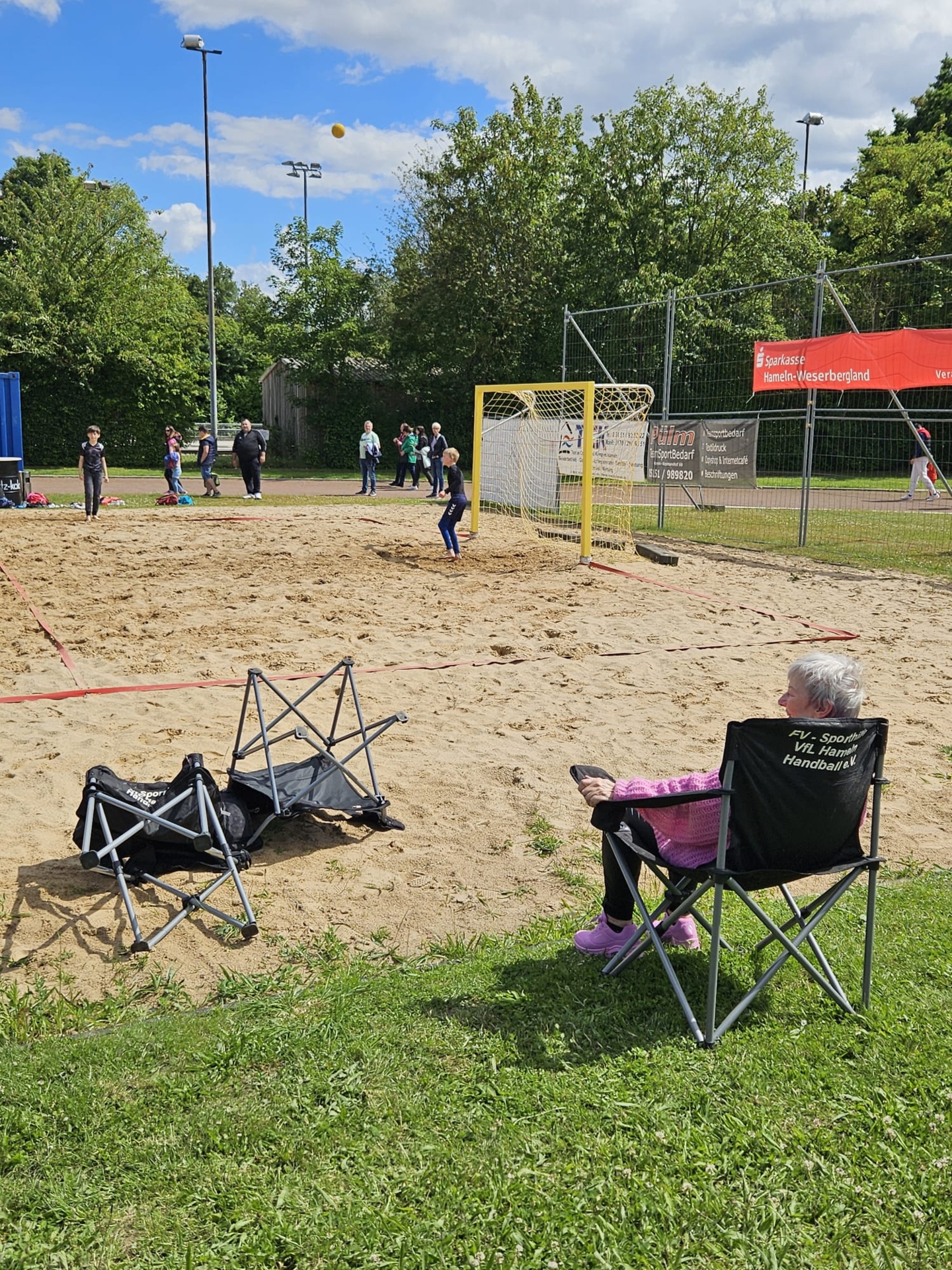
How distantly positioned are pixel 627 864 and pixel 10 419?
21.0m

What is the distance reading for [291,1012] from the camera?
358cm

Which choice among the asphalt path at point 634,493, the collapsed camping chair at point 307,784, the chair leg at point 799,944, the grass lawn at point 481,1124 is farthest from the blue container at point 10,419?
the chair leg at point 799,944

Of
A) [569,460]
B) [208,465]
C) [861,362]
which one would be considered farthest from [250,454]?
[861,362]

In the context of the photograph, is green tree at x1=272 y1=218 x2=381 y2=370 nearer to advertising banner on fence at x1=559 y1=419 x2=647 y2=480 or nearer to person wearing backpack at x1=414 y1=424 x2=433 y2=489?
person wearing backpack at x1=414 y1=424 x2=433 y2=489

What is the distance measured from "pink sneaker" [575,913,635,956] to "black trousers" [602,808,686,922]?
0.07 m

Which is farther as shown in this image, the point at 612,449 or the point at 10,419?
the point at 10,419

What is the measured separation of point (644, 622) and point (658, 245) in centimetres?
2661

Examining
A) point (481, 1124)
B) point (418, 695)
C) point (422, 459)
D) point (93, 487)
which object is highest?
point (422, 459)

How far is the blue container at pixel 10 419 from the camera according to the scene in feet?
70.4

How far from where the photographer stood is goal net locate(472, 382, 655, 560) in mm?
15367

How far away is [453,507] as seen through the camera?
47.6 ft

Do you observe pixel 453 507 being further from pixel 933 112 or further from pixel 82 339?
pixel 933 112

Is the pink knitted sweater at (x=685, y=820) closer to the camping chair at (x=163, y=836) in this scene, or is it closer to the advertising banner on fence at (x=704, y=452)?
the camping chair at (x=163, y=836)

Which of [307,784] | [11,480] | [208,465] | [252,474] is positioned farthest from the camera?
[208,465]
